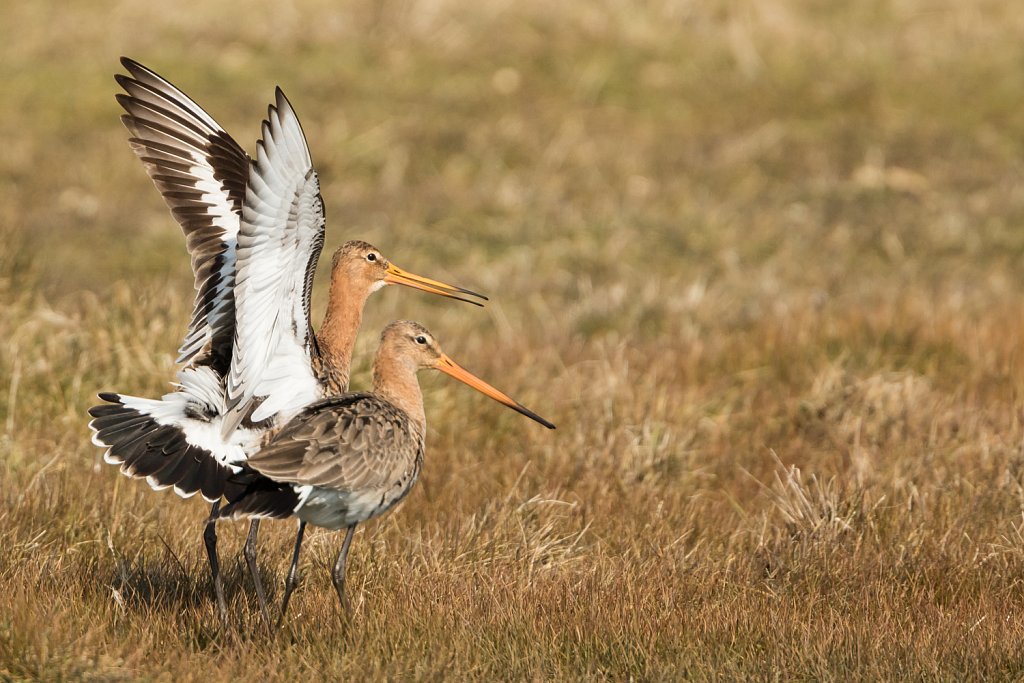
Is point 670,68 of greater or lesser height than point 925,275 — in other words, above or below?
above

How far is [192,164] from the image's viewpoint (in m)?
5.66

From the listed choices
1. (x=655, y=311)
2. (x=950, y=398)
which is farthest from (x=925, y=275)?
(x=950, y=398)

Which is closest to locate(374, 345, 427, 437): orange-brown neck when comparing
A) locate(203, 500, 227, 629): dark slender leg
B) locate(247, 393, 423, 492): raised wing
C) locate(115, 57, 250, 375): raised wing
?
locate(247, 393, 423, 492): raised wing

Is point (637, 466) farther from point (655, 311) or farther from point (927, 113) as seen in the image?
point (927, 113)

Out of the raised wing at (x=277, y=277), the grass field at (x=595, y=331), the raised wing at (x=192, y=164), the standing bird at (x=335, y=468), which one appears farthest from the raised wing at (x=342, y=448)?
the raised wing at (x=192, y=164)

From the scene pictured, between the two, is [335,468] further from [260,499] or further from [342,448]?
[260,499]

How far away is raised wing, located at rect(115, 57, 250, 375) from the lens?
5.52 m

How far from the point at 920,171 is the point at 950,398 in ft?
24.9

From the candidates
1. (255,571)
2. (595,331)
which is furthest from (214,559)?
(595,331)

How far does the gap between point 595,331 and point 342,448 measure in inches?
188

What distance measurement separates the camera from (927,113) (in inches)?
637

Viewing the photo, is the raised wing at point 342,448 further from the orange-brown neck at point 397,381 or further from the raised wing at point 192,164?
the raised wing at point 192,164

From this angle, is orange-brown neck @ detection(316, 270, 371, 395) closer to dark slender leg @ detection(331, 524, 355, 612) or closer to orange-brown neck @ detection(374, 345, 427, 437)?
orange-brown neck @ detection(374, 345, 427, 437)

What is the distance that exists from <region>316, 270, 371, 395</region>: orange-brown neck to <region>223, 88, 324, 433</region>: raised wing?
10.0 inches
